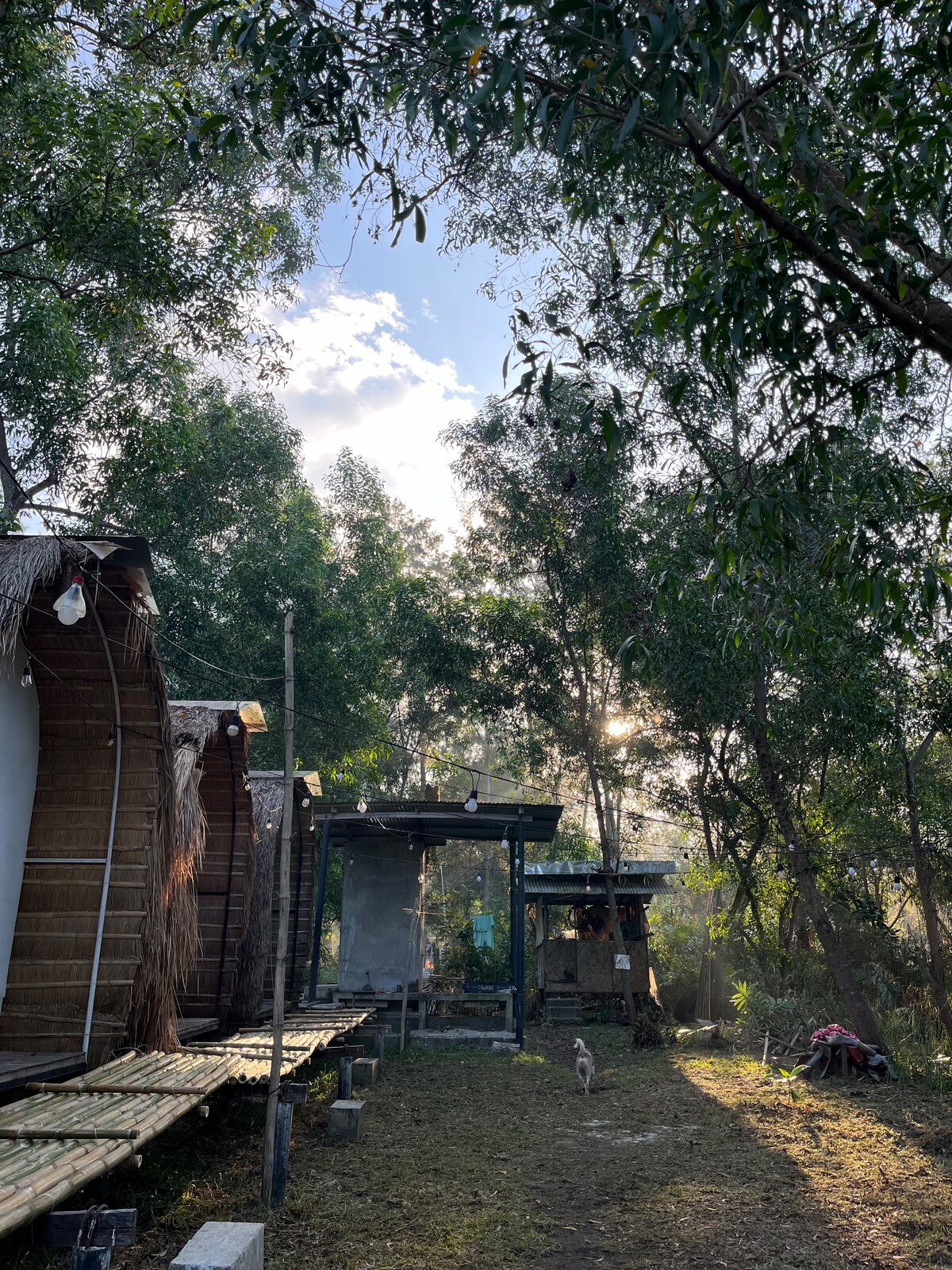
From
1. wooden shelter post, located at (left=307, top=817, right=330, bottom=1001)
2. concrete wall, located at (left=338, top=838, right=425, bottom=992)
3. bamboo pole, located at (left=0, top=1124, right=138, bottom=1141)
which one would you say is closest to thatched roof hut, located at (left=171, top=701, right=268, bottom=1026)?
wooden shelter post, located at (left=307, top=817, right=330, bottom=1001)

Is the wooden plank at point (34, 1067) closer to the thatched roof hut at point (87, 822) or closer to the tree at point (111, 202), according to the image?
the thatched roof hut at point (87, 822)

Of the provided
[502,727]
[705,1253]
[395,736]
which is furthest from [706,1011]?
[705,1253]

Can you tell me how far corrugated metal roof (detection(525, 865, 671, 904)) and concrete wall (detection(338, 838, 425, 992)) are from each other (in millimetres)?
3496

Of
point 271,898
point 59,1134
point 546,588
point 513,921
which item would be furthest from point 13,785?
point 546,588

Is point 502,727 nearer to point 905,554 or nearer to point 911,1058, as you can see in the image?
point 911,1058

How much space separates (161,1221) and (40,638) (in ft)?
12.0

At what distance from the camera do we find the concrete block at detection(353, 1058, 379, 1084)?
9750 mm

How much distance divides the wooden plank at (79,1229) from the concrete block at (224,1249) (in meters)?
0.28

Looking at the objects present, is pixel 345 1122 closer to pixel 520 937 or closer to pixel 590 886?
pixel 520 937

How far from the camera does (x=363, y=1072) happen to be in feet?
32.0

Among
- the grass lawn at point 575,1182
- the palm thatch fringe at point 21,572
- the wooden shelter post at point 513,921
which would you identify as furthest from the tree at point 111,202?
the wooden shelter post at point 513,921

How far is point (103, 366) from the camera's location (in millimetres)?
12781

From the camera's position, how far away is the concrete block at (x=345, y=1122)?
292 inches

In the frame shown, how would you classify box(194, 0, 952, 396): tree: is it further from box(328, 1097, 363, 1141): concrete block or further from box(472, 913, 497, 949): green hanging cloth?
box(472, 913, 497, 949): green hanging cloth
